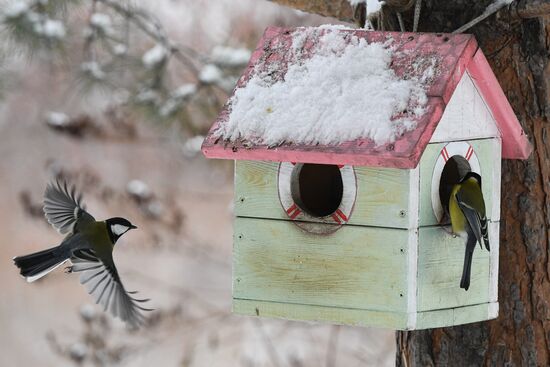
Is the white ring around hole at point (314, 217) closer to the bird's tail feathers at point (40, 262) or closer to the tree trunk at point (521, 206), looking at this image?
the tree trunk at point (521, 206)

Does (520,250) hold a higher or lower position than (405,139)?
lower

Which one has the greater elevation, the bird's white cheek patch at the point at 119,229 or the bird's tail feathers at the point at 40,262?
the bird's white cheek patch at the point at 119,229

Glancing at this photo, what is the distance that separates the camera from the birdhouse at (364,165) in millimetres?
1944

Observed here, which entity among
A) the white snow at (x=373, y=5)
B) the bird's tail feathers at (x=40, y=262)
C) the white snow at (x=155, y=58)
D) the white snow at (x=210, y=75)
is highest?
the white snow at (x=155, y=58)

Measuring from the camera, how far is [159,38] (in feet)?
12.9

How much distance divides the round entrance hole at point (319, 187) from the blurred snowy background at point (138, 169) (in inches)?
65.4

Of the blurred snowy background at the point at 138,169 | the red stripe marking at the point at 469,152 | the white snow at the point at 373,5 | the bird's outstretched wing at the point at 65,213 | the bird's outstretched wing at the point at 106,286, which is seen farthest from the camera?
the blurred snowy background at the point at 138,169

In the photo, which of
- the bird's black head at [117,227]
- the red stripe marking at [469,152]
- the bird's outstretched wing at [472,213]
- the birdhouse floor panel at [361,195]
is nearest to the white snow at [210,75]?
the bird's black head at [117,227]

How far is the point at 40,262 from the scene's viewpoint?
2.58 m

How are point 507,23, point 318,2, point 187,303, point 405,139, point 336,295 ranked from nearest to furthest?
1. point 405,139
2. point 336,295
3. point 507,23
4. point 318,2
5. point 187,303

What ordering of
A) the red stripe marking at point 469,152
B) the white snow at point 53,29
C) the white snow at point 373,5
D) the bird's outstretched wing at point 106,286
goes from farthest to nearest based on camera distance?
1. the white snow at point 53,29
2. the bird's outstretched wing at point 106,286
3. the white snow at point 373,5
4. the red stripe marking at point 469,152

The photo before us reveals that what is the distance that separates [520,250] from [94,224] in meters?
1.19

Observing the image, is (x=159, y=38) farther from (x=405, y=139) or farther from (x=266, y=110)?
(x=405, y=139)

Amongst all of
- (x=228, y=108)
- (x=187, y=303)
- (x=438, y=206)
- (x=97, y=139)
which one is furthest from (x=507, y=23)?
(x=187, y=303)
